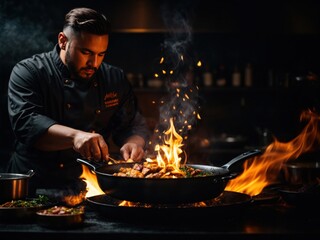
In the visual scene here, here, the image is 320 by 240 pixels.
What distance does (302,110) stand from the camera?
6363 mm

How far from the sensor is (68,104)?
10.2 feet

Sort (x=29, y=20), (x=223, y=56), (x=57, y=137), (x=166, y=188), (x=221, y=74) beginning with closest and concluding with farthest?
(x=166, y=188) → (x=57, y=137) → (x=29, y=20) → (x=221, y=74) → (x=223, y=56)

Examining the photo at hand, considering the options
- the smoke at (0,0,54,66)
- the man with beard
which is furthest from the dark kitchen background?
the man with beard

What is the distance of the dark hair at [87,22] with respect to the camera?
285 cm

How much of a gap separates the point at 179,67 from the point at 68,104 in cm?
312

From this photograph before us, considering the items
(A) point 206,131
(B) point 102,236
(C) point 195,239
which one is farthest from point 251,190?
(A) point 206,131

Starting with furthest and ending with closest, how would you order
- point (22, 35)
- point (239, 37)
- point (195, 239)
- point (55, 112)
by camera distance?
point (239, 37) < point (22, 35) < point (55, 112) < point (195, 239)

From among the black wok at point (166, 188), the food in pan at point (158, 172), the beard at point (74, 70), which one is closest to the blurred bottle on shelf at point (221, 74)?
the beard at point (74, 70)

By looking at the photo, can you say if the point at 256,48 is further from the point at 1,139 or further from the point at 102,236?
the point at 102,236

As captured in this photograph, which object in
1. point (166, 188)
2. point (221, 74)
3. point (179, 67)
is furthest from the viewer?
point (221, 74)

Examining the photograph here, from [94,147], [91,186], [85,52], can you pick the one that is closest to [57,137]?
[91,186]

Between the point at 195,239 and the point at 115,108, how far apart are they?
1.78m

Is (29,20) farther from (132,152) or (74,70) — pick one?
(132,152)

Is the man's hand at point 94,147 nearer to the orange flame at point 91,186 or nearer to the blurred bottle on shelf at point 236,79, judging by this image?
the orange flame at point 91,186
